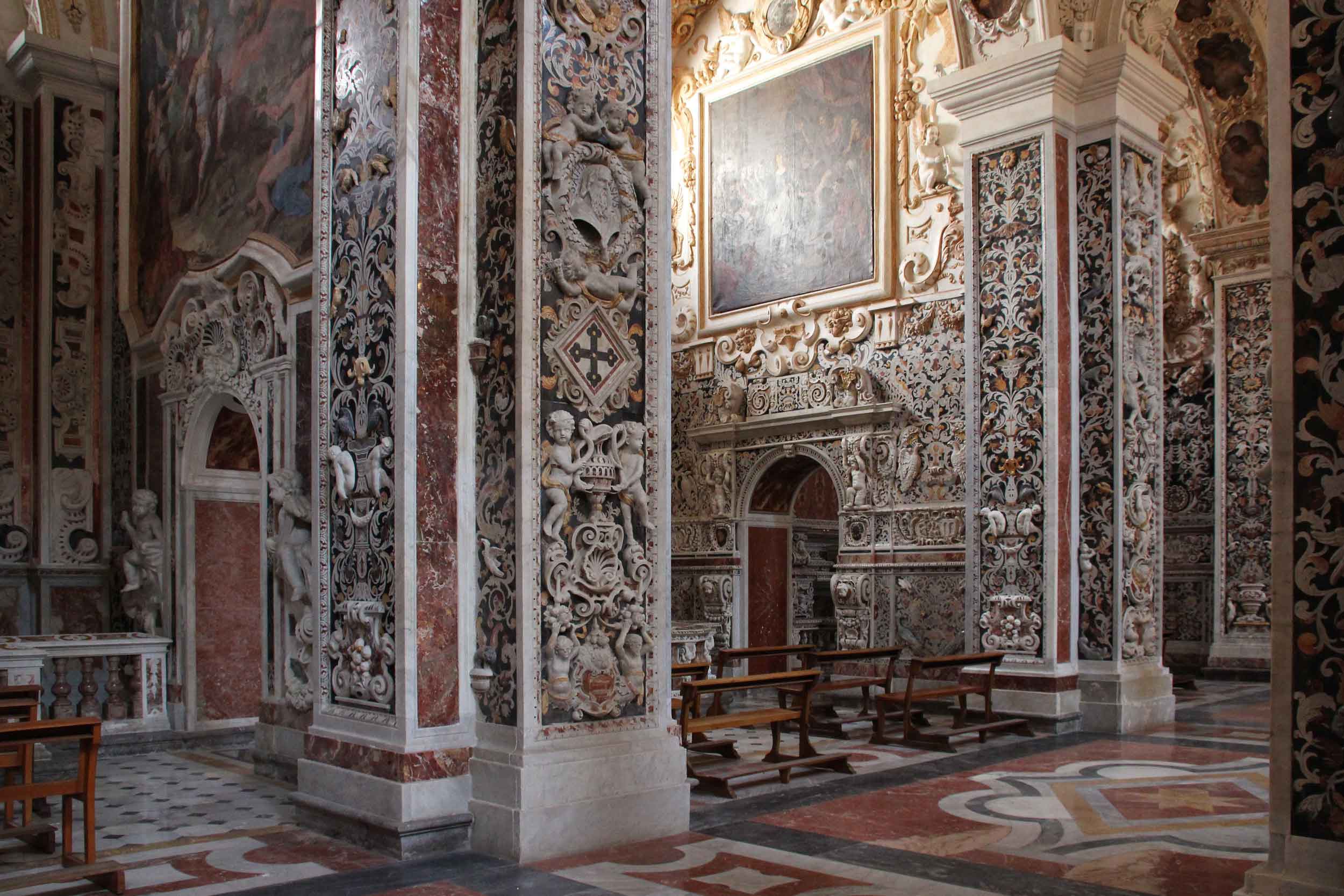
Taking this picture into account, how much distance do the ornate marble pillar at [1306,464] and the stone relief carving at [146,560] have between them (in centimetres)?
885

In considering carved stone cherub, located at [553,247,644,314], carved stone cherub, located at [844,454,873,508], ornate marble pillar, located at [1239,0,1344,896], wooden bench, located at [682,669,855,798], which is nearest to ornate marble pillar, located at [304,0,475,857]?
carved stone cherub, located at [553,247,644,314]

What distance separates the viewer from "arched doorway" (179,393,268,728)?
9.45m

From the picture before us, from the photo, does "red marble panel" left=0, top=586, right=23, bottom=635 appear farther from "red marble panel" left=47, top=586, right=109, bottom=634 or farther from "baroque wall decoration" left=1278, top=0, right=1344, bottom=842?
"baroque wall decoration" left=1278, top=0, right=1344, bottom=842

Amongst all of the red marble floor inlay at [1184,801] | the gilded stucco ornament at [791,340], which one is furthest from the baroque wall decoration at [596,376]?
the gilded stucco ornament at [791,340]

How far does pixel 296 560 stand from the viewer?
7203mm

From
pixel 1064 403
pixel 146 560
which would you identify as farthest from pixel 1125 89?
pixel 146 560

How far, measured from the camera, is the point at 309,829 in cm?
608

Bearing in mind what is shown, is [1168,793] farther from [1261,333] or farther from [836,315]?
[1261,333]

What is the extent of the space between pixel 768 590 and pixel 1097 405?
5637 millimetres

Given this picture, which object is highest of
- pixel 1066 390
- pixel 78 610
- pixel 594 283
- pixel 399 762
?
pixel 594 283

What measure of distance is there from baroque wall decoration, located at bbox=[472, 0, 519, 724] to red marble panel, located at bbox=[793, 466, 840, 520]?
9.36 m

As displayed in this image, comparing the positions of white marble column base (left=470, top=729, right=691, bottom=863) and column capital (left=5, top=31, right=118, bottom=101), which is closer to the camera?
white marble column base (left=470, top=729, right=691, bottom=863)

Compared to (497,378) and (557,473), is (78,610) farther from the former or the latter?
(557,473)

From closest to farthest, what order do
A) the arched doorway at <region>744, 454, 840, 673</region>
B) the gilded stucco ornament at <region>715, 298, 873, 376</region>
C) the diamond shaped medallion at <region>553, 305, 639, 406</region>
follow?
1. the diamond shaped medallion at <region>553, 305, 639, 406</region>
2. the gilded stucco ornament at <region>715, 298, 873, 376</region>
3. the arched doorway at <region>744, 454, 840, 673</region>
